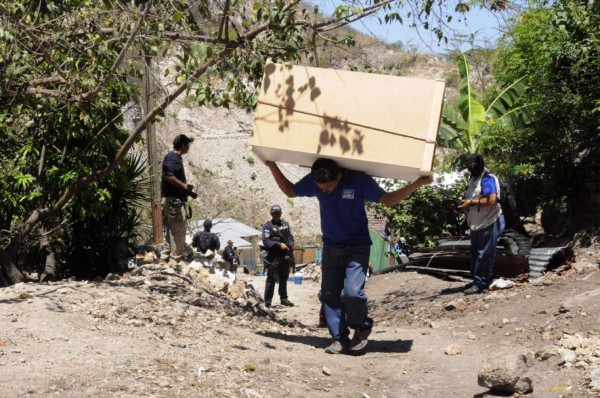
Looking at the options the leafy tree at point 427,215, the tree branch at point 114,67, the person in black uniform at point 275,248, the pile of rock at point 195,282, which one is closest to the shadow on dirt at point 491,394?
the pile of rock at point 195,282

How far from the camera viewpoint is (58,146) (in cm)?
1084

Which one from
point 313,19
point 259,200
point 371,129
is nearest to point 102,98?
point 313,19

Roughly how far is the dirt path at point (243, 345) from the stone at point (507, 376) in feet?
0.54

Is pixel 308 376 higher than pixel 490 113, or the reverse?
pixel 490 113

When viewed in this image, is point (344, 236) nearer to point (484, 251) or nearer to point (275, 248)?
point (484, 251)

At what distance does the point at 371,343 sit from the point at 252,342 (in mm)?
1332

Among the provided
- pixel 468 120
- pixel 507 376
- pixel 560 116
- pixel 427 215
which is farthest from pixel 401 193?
pixel 427 215

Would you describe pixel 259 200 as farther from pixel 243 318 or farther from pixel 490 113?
pixel 243 318

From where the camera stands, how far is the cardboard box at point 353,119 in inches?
265

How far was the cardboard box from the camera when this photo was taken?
6734 mm

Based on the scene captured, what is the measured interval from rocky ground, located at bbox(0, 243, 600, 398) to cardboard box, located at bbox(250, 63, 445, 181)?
5.44 ft

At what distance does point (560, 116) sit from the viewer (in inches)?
561

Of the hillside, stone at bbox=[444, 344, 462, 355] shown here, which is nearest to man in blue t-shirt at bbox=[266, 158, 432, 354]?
stone at bbox=[444, 344, 462, 355]

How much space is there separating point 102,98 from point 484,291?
16.3 ft
